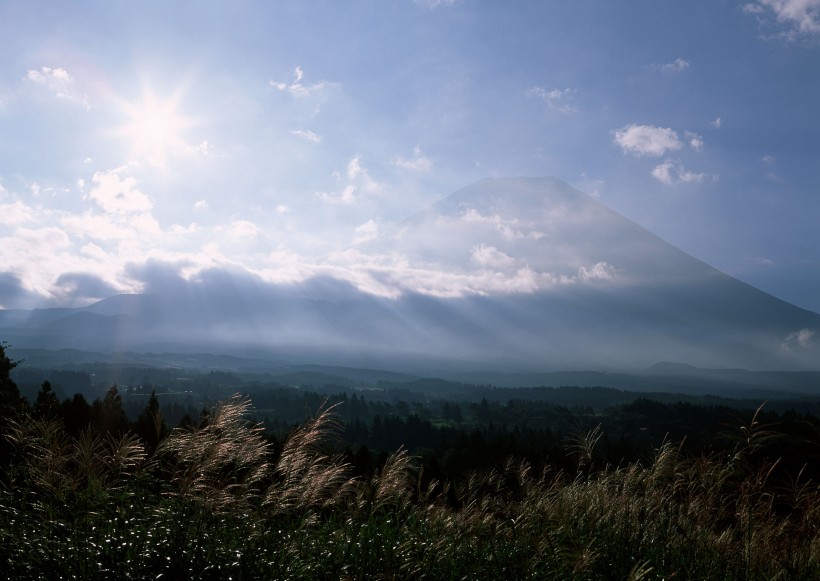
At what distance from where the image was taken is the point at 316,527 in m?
7.42

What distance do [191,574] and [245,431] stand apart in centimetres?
242

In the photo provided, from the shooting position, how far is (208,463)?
A: 6.08 m

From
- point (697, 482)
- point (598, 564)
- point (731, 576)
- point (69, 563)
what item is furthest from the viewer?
point (697, 482)

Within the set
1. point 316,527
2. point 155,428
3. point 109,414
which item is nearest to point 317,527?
point 316,527

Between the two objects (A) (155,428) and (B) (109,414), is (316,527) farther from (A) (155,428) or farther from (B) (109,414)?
(B) (109,414)

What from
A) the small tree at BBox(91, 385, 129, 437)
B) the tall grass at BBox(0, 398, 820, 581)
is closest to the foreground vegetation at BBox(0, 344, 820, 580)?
the tall grass at BBox(0, 398, 820, 581)

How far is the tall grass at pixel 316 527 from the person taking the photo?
17.0 feet

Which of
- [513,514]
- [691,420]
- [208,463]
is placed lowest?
[691,420]

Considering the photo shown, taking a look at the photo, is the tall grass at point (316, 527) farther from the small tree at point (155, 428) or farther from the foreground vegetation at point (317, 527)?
the small tree at point (155, 428)

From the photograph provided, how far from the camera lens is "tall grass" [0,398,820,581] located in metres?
5.19

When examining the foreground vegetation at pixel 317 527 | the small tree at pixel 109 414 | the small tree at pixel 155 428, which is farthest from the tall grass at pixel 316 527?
the small tree at pixel 109 414

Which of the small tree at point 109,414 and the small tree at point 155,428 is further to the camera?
the small tree at point 109,414

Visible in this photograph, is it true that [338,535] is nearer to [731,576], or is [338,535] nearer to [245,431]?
[245,431]

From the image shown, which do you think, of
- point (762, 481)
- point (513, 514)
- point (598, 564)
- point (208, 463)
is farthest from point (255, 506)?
point (762, 481)
